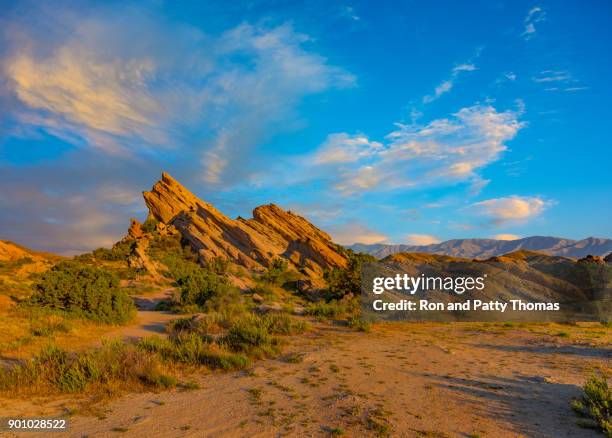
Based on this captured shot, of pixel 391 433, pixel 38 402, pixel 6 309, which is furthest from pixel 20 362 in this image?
pixel 391 433

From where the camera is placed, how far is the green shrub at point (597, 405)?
19.7ft

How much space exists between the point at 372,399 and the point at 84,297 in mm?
14973

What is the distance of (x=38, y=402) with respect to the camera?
24.6 feet

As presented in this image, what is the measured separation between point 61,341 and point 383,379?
10897 millimetres

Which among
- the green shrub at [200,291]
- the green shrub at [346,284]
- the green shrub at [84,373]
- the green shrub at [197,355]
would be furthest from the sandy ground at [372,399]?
the green shrub at [346,284]

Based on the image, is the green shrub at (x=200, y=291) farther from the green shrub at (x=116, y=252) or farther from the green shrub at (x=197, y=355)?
the green shrub at (x=116, y=252)

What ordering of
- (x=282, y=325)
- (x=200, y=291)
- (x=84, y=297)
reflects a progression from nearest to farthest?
(x=282, y=325) → (x=84, y=297) → (x=200, y=291)

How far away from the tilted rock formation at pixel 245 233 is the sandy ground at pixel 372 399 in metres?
33.8

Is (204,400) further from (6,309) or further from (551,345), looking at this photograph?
(6,309)

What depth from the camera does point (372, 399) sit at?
24.2 ft

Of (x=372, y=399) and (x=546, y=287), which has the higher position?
(x=546, y=287)

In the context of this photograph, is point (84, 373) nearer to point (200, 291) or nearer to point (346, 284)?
point (200, 291)

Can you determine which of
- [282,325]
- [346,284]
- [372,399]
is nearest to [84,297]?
[282,325]

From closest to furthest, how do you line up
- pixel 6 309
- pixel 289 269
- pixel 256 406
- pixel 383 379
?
pixel 256 406, pixel 383 379, pixel 6 309, pixel 289 269
